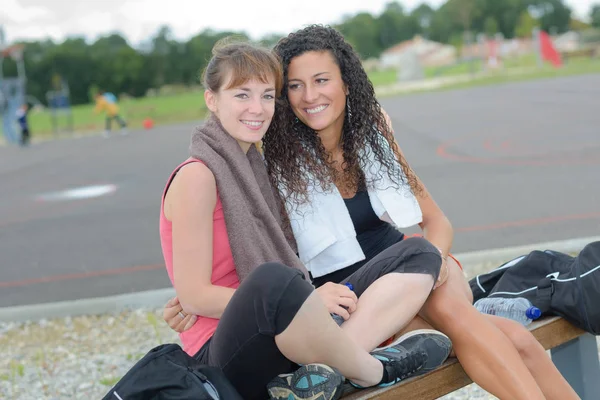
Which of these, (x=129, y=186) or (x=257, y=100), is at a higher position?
(x=257, y=100)

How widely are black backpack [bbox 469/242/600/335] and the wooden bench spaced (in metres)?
0.07

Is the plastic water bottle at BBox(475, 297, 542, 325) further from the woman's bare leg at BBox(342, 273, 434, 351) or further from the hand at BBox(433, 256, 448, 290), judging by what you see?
the woman's bare leg at BBox(342, 273, 434, 351)

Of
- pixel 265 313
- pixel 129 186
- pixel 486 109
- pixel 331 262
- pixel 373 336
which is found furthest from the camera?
pixel 486 109

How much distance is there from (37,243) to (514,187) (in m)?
5.24

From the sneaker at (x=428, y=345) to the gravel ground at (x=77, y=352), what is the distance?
1200 millimetres

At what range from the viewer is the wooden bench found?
2158mm

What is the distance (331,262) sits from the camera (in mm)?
2662

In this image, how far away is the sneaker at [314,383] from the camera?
197 centimetres

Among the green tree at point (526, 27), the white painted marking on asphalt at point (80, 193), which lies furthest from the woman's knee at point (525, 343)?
the green tree at point (526, 27)

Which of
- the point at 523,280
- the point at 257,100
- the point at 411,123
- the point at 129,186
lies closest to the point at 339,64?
the point at 257,100

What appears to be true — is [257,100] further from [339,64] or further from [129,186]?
[129,186]

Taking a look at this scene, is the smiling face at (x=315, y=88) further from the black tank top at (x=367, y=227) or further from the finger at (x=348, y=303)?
the finger at (x=348, y=303)

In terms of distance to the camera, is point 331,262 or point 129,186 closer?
point 331,262

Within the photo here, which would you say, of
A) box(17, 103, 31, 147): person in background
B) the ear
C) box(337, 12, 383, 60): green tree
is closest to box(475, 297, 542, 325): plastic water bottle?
the ear
